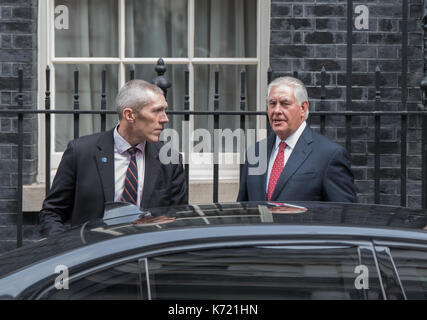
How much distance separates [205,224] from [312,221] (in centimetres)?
38

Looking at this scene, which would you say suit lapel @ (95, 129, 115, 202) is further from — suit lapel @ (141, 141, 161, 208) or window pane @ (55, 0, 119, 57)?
window pane @ (55, 0, 119, 57)

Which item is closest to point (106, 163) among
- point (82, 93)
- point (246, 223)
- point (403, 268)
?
point (246, 223)

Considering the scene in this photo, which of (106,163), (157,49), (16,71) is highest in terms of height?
(157,49)

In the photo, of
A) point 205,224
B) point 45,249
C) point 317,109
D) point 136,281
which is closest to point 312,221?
point 205,224

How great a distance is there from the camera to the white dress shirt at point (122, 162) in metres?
4.58

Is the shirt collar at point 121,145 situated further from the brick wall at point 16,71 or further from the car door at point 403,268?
the brick wall at point 16,71

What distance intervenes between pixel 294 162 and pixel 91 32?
3.19 metres

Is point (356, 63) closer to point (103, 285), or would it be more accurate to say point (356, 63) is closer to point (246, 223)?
point (246, 223)

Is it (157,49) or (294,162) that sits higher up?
(157,49)

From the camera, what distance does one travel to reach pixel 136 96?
15.0 ft

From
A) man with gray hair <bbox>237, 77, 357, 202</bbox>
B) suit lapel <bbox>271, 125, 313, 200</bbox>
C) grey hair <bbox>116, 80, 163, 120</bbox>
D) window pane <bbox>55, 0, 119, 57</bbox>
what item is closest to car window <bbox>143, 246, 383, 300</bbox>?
man with gray hair <bbox>237, 77, 357, 202</bbox>

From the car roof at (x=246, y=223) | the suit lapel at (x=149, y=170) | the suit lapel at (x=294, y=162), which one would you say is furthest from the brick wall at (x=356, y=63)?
the car roof at (x=246, y=223)

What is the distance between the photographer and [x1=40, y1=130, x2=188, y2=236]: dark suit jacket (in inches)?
179

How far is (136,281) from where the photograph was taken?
2.82m
